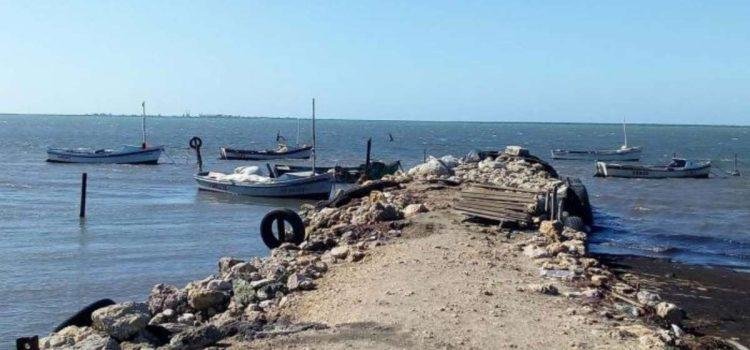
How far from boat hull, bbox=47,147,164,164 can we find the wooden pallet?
1524 inches

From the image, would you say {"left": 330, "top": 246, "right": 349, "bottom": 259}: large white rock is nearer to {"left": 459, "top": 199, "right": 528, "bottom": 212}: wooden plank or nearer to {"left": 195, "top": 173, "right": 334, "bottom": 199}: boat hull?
{"left": 459, "top": 199, "right": 528, "bottom": 212}: wooden plank

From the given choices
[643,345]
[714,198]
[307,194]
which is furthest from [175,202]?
[643,345]

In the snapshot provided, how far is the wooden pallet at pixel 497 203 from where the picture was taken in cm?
1789

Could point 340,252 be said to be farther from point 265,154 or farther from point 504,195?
point 265,154

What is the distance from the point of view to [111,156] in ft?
180

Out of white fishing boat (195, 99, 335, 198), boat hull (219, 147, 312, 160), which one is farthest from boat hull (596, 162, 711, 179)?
boat hull (219, 147, 312, 160)

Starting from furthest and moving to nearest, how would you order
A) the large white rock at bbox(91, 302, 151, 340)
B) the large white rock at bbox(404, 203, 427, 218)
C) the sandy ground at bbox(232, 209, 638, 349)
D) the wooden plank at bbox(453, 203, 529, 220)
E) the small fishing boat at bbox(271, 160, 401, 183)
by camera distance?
the small fishing boat at bbox(271, 160, 401, 183) → the large white rock at bbox(404, 203, 427, 218) → the wooden plank at bbox(453, 203, 529, 220) → the large white rock at bbox(91, 302, 151, 340) → the sandy ground at bbox(232, 209, 638, 349)

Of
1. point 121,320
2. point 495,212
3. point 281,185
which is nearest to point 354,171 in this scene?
point 281,185

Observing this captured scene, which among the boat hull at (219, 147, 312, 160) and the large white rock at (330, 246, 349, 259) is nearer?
the large white rock at (330, 246, 349, 259)

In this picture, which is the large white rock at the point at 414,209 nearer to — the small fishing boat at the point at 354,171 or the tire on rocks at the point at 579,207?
the tire on rocks at the point at 579,207

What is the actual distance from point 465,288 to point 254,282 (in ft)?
10.2

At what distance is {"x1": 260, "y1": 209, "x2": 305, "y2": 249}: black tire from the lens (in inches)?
697

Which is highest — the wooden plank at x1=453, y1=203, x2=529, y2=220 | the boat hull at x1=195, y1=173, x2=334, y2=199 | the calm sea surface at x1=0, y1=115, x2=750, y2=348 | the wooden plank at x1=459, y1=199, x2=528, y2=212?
the wooden plank at x1=459, y1=199, x2=528, y2=212

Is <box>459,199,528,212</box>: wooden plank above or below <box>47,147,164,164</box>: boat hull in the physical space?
above
